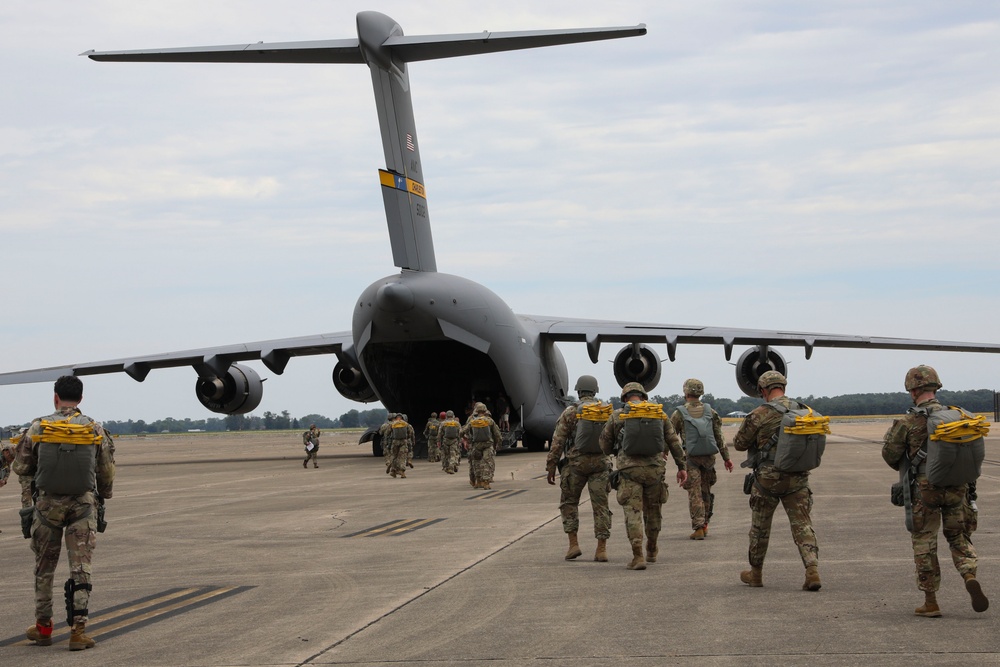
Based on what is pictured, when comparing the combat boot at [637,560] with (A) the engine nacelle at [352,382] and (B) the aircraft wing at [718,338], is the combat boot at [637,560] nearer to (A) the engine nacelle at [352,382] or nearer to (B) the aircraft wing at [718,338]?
(B) the aircraft wing at [718,338]

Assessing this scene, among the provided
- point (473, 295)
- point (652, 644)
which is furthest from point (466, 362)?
point (652, 644)

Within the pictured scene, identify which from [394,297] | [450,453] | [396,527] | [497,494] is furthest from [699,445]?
[394,297]

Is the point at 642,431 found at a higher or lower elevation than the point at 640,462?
higher

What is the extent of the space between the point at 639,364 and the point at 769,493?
27.0 meters

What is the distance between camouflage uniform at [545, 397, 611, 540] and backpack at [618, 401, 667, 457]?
613 millimetres

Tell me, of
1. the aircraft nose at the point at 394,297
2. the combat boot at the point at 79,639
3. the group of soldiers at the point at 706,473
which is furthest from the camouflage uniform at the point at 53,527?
the aircraft nose at the point at 394,297

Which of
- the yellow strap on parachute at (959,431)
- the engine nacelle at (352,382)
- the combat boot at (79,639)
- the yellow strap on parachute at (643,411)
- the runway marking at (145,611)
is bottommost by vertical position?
the runway marking at (145,611)

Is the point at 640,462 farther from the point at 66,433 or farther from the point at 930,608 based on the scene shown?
the point at 66,433

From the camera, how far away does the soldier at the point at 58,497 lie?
7.61 metres

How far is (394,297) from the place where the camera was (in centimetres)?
2738

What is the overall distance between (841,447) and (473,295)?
13.5 meters

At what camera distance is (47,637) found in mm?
7574

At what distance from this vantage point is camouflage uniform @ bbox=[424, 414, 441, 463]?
3097 centimetres

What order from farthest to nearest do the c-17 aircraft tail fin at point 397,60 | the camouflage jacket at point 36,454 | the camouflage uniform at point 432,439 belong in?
the camouflage uniform at point 432,439 → the c-17 aircraft tail fin at point 397,60 → the camouflage jacket at point 36,454
